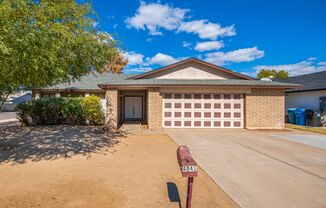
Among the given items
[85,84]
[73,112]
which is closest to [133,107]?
[85,84]

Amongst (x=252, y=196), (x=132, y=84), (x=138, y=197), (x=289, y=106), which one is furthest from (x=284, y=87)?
(x=138, y=197)

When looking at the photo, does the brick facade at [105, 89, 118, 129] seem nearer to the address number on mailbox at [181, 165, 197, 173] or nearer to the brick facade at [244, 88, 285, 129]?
the brick facade at [244, 88, 285, 129]

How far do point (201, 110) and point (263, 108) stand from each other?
4.18 m

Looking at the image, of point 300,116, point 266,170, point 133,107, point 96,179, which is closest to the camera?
point 96,179

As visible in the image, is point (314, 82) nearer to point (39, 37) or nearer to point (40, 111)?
point (39, 37)

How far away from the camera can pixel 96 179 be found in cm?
555

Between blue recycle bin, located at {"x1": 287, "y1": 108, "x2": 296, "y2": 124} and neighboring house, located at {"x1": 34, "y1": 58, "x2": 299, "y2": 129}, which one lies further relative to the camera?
blue recycle bin, located at {"x1": 287, "y1": 108, "x2": 296, "y2": 124}

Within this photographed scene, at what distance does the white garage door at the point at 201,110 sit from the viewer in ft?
49.4

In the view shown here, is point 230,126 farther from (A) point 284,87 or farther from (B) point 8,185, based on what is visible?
(B) point 8,185

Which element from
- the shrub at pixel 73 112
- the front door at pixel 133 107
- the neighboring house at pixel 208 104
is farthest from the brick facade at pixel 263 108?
the shrub at pixel 73 112

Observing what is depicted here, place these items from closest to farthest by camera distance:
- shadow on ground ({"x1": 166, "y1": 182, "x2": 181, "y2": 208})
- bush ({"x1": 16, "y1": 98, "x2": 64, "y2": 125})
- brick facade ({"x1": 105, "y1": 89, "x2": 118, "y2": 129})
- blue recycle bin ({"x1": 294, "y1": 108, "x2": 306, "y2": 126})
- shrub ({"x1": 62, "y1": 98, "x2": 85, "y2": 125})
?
shadow on ground ({"x1": 166, "y1": 182, "x2": 181, "y2": 208}), brick facade ({"x1": 105, "y1": 89, "x2": 118, "y2": 129}), bush ({"x1": 16, "y1": 98, "x2": 64, "y2": 125}), shrub ({"x1": 62, "y1": 98, "x2": 85, "y2": 125}), blue recycle bin ({"x1": 294, "y1": 108, "x2": 306, "y2": 126})

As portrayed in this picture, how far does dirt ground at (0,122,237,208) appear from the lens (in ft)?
14.4

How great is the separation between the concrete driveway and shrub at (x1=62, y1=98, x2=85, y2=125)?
31.1 ft

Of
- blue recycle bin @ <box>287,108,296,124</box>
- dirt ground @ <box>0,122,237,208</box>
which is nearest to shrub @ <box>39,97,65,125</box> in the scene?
dirt ground @ <box>0,122,237,208</box>
